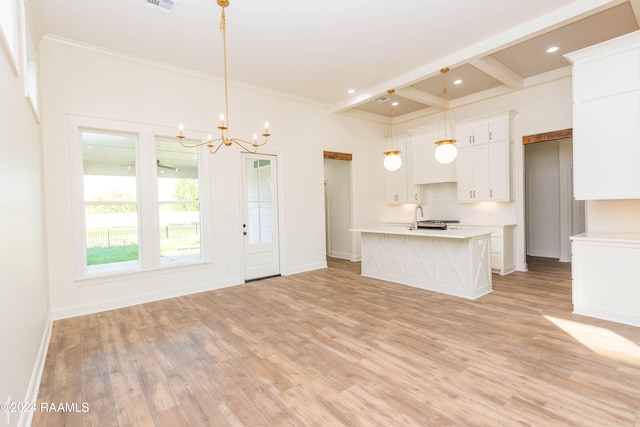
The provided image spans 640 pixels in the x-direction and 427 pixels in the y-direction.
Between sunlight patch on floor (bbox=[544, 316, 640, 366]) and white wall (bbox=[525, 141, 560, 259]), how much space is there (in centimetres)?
441

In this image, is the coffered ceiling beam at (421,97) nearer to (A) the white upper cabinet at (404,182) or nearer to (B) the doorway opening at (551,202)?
(A) the white upper cabinet at (404,182)

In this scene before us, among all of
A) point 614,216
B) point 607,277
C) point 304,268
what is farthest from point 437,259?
point 304,268

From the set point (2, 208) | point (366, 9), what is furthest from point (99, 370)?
point (366, 9)

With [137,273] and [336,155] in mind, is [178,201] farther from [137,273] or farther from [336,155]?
[336,155]

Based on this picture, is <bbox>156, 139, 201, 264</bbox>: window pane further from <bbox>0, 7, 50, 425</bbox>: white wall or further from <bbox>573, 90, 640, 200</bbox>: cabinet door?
<bbox>573, 90, 640, 200</bbox>: cabinet door

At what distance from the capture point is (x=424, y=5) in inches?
131

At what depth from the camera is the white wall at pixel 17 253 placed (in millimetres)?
1587

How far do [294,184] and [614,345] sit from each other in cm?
483

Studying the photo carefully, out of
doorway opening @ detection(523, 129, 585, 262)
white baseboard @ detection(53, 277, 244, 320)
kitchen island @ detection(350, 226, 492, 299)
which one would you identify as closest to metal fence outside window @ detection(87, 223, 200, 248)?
white baseboard @ detection(53, 277, 244, 320)

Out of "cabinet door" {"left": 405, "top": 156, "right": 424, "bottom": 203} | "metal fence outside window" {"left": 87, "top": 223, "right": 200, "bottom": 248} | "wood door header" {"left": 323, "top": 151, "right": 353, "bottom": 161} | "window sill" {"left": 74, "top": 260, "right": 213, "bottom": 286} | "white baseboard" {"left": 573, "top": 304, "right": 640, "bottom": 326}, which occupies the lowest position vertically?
"white baseboard" {"left": 573, "top": 304, "right": 640, "bottom": 326}

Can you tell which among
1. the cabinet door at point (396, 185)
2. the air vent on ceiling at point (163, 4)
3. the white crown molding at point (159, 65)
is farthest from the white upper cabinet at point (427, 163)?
the air vent on ceiling at point (163, 4)

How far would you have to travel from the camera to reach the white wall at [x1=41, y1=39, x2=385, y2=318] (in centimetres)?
378

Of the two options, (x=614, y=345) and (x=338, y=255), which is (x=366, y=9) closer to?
(x=614, y=345)

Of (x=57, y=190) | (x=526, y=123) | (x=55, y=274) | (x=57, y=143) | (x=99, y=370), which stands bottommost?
(x=99, y=370)
